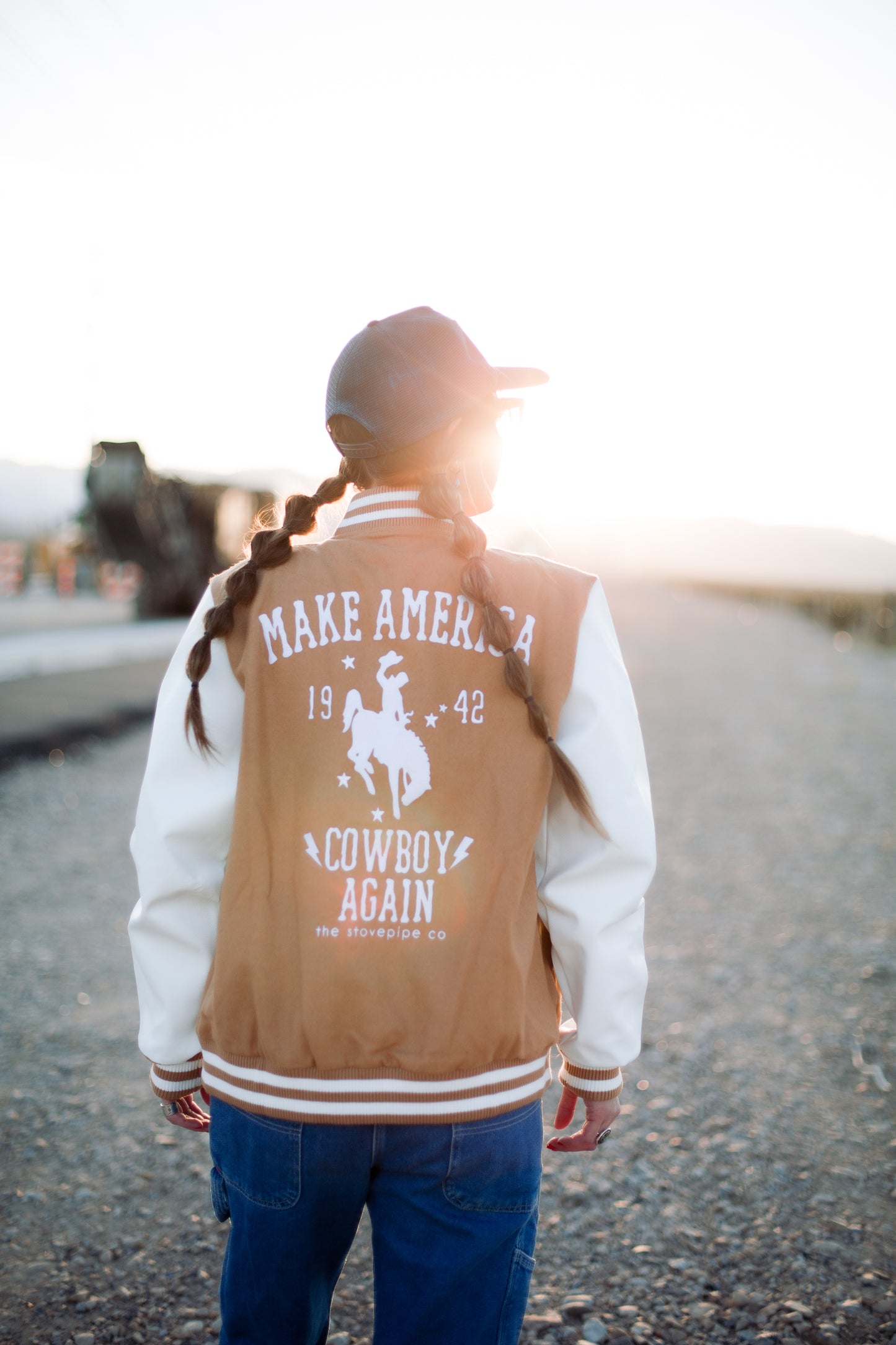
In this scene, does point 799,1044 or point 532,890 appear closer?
point 532,890

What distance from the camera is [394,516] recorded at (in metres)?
1.32

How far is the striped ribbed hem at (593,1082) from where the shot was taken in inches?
54.4

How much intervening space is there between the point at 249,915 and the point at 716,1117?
2564 mm

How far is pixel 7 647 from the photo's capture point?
14391mm

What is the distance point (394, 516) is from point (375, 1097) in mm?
819

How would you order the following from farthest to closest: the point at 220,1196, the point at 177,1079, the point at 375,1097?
1. the point at 177,1079
2. the point at 220,1196
3. the point at 375,1097

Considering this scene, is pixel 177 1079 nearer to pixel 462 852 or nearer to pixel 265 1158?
pixel 265 1158

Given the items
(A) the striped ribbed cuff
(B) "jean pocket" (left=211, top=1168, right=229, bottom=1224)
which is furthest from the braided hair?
(B) "jean pocket" (left=211, top=1168, right=229, bottom=1224)

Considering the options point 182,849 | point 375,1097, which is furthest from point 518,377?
point 375,1097

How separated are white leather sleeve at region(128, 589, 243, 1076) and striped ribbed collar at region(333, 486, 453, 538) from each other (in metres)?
0.27

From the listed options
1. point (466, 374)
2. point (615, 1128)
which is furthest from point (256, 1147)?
point (615, 1128)

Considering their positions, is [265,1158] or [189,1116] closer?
[265,1158]

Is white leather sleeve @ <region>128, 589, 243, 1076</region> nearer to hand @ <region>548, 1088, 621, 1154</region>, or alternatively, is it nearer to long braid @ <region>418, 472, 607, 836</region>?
long braid @ <region>418, 472, 607, 836</region>

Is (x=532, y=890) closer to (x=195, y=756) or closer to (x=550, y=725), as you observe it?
(x=550, y=725)
